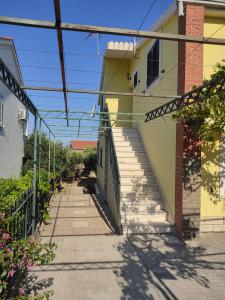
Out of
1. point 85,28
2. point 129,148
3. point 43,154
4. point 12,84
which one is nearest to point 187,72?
point 12,84

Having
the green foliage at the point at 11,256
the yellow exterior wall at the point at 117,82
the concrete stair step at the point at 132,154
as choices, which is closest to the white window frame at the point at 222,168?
the concrete stair step at the point at 132,154

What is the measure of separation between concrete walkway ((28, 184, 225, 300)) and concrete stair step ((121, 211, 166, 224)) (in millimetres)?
465

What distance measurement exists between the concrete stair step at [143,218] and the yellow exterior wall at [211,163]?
3.60ft

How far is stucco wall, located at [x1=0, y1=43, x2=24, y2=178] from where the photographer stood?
1173 cm

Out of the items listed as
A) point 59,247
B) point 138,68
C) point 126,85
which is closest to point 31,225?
point 59,247

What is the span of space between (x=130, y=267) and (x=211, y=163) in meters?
3.40

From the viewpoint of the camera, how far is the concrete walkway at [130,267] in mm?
4566

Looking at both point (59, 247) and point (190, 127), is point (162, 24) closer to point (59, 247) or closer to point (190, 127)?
point (190, 127)

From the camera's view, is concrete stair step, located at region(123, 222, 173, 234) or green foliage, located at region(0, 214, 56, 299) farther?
concrete stair step, located at region(123, 222, 173, 234)

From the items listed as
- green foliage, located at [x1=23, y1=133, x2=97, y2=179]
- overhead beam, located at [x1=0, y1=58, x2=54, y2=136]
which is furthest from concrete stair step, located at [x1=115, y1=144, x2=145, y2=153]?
green foliage, located at [x1=23, y1=133, x2=97, y2=179]

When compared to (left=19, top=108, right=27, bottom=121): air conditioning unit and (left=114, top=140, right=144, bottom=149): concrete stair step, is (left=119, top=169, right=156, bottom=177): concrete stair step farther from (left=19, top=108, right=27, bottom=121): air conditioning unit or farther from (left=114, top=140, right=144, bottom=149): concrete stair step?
(left=19, top=108, right=27, bottom=121): air conditioning unit

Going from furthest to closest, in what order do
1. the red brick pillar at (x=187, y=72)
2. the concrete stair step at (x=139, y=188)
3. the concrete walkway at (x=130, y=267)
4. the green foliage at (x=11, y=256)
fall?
the concrete stair step at (x=139, y=188)
the red brick pillar at (x=187, y=72)
the concrete walkway at (x=130, y=267)
the green foliage at (x=11, y=256)

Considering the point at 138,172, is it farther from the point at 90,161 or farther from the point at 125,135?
the point at 90,161

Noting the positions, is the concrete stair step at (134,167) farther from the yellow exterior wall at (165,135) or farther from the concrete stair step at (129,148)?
the concrete stair step at (129,148)
